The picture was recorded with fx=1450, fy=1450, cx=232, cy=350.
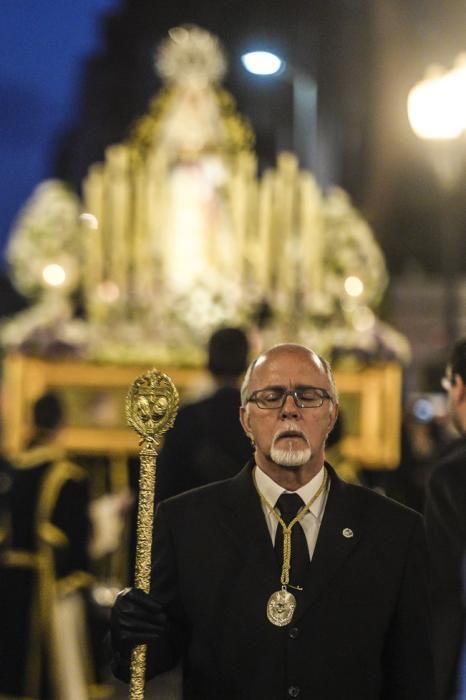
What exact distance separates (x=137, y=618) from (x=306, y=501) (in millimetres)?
504

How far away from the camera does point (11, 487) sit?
302 inches

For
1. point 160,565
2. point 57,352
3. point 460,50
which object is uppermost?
point 460,50

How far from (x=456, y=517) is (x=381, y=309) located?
987cm

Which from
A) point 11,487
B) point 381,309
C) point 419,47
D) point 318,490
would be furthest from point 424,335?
point 318,490

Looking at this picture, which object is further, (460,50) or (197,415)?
(460,50)

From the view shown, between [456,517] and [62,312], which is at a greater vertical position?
[62,312]

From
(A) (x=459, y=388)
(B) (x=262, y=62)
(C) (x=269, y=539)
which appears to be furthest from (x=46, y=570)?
(B) (x=262, y=62)

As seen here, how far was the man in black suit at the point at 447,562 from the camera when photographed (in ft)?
14.6

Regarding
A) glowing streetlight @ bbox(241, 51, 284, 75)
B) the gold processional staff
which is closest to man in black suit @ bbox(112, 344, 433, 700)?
the gold processional staff

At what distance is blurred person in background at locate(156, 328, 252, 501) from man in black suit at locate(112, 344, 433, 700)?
84.9 inches

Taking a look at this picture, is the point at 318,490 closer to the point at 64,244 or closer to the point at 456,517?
the point at 456,517

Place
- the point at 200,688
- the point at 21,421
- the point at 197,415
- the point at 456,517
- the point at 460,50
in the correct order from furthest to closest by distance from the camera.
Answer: the point at 460,50 < the point at 21,421 < the point at 197,415 < the point at 456,517 < the point at 200,688

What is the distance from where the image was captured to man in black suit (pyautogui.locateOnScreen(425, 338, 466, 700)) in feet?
14.6

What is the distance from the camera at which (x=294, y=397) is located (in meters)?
3.50
